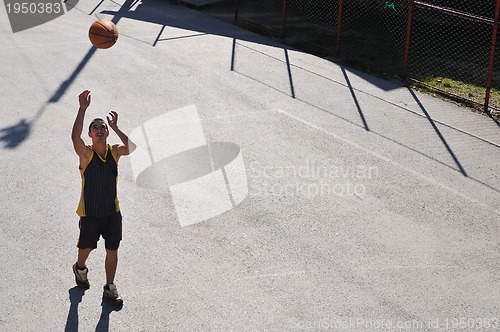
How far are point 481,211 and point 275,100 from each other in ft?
16.6

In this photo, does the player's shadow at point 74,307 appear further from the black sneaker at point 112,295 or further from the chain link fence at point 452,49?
the chain link fence at point 452,49

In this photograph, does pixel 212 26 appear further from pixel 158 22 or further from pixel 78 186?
pixel 78 186

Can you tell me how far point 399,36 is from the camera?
1858 cm

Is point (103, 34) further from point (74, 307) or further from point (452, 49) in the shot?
point (452, 49)

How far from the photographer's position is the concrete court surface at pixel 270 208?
303 inches

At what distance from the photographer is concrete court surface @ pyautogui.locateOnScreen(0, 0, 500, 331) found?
771 cm
